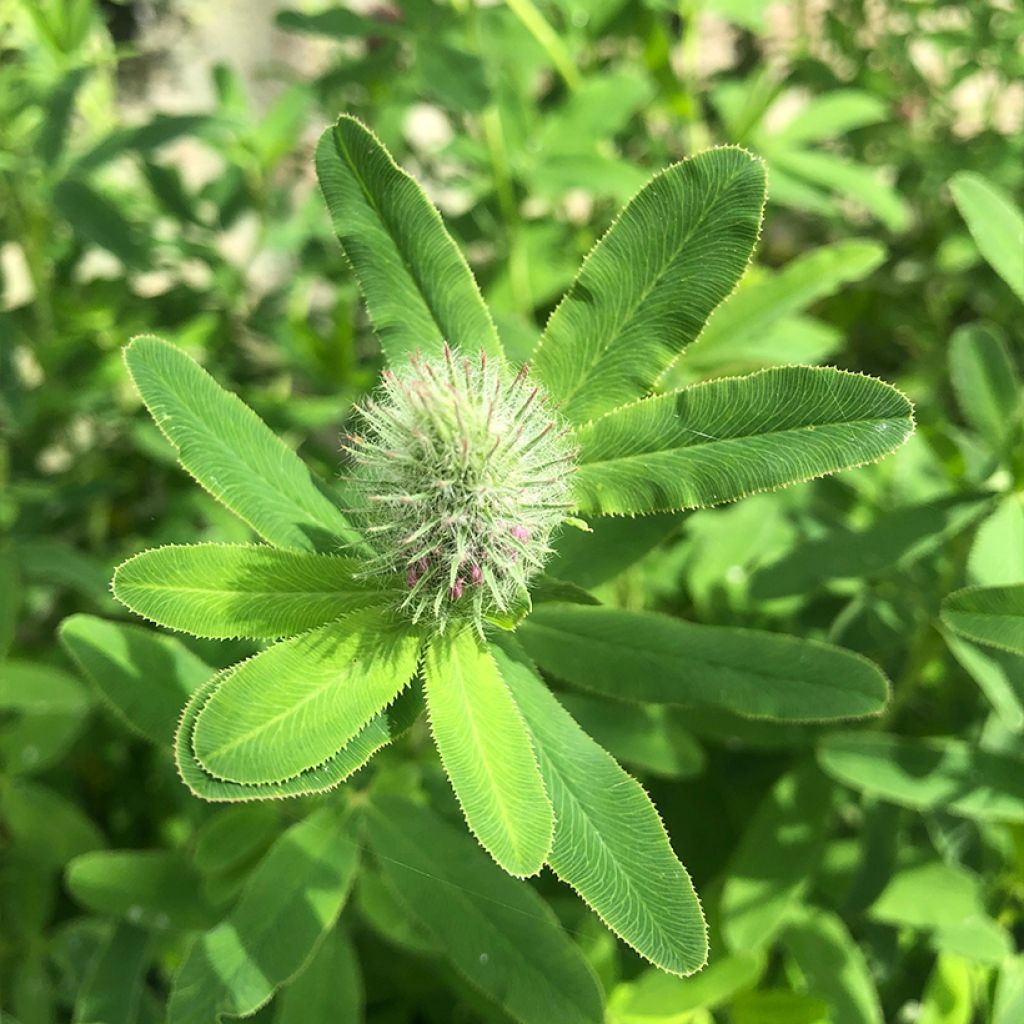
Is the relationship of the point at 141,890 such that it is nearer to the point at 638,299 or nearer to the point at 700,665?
the point at 700,665

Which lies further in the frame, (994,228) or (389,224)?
(994,228)

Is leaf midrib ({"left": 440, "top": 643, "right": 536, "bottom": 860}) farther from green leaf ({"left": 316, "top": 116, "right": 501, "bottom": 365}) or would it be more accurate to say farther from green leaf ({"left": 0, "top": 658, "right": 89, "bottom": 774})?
green leaf ({"left": 0, "top": 658, "right": 89, "bottom": 774})

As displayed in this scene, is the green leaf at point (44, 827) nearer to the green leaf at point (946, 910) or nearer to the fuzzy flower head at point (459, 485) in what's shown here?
the fuzzy flower head at point (459, 485)

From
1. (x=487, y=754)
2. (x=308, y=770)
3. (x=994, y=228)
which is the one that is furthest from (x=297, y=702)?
(x=994, y=228)

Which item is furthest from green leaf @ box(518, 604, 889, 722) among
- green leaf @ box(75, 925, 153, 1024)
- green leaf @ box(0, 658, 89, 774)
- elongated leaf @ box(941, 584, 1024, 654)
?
green leaf @ box(0, 658, 89, 774)

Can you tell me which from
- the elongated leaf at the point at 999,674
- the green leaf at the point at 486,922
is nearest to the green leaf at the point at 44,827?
the green leaf at the point at 486,922

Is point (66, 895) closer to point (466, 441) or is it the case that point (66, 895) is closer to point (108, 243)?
point (108, 243)

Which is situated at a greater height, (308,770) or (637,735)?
(308,770)

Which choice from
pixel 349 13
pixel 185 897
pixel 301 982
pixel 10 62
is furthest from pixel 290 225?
pixel 301 982
